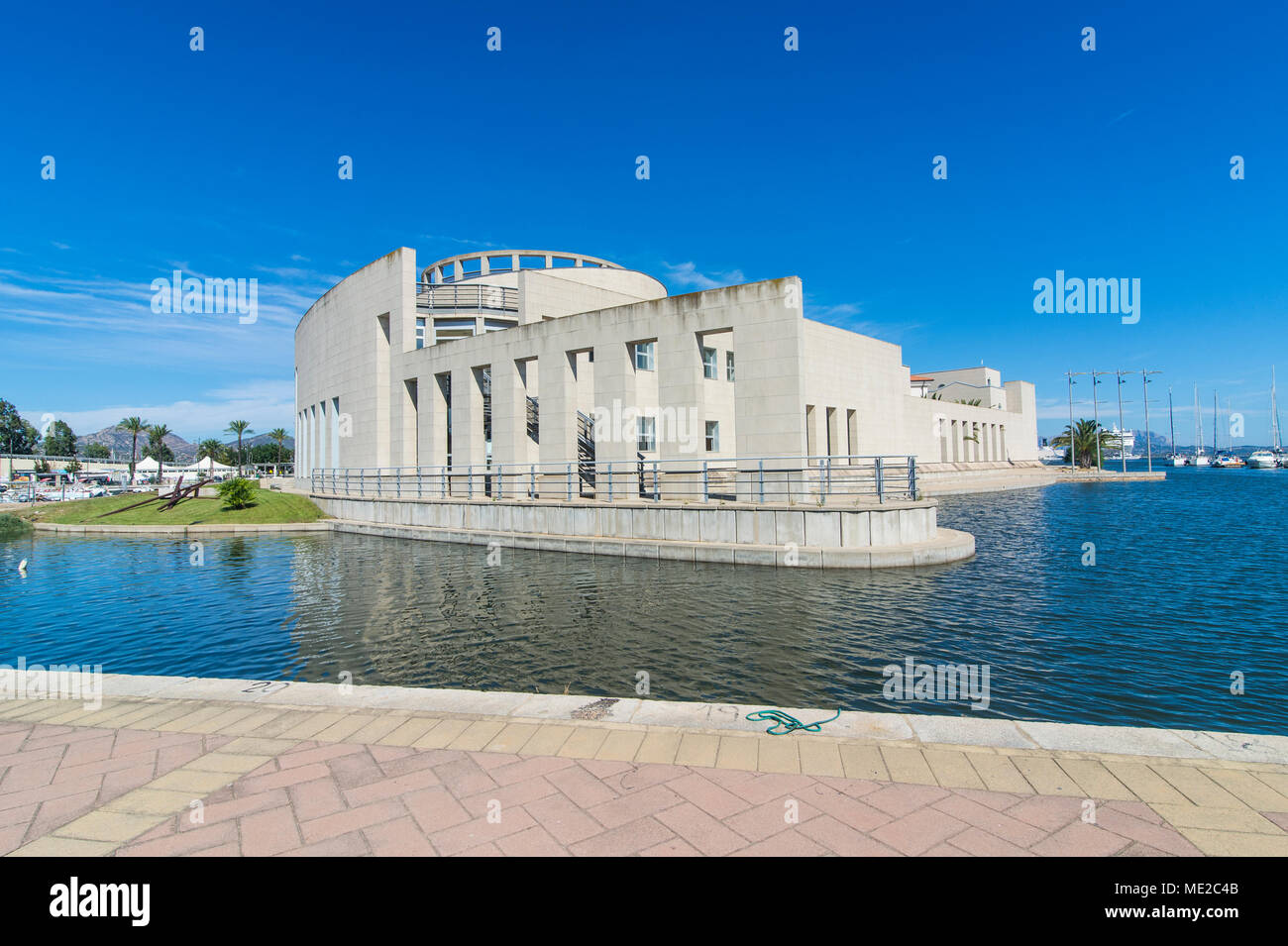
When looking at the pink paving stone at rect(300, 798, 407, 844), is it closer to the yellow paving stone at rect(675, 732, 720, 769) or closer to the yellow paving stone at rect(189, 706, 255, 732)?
the yellow paving stone at rect(675, 732, 720, 769)

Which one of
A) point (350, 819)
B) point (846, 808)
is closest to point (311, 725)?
point (350, 819)

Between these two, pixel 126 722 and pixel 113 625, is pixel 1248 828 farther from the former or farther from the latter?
pixel 113 625

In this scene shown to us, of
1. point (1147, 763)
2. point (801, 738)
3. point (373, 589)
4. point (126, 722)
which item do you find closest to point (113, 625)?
point (373, 589)

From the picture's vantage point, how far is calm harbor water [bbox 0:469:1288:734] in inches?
286

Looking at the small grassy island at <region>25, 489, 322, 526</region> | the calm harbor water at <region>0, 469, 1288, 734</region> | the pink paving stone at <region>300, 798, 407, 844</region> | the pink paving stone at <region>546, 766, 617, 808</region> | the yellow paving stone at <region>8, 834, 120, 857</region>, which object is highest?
the small grassy island at <region>25, 489, 322, 526</region>

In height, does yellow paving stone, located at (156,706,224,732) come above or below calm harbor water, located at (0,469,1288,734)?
above

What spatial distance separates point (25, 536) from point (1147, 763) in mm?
36611

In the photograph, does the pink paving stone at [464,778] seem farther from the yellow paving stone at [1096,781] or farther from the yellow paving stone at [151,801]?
the yellow paving stone at [1096,781]

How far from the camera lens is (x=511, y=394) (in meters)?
26.1

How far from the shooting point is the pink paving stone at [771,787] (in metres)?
3.84

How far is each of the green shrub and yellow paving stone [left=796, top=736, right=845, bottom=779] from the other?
103 ft

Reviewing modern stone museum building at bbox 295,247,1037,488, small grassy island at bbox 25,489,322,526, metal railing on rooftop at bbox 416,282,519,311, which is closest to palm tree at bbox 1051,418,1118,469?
modern stone museum building at bbox 295,247,1037,488

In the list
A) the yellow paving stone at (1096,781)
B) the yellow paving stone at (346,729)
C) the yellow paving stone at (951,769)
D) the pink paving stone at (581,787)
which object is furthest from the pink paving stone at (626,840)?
the yellow paving stone at (1096,781)
